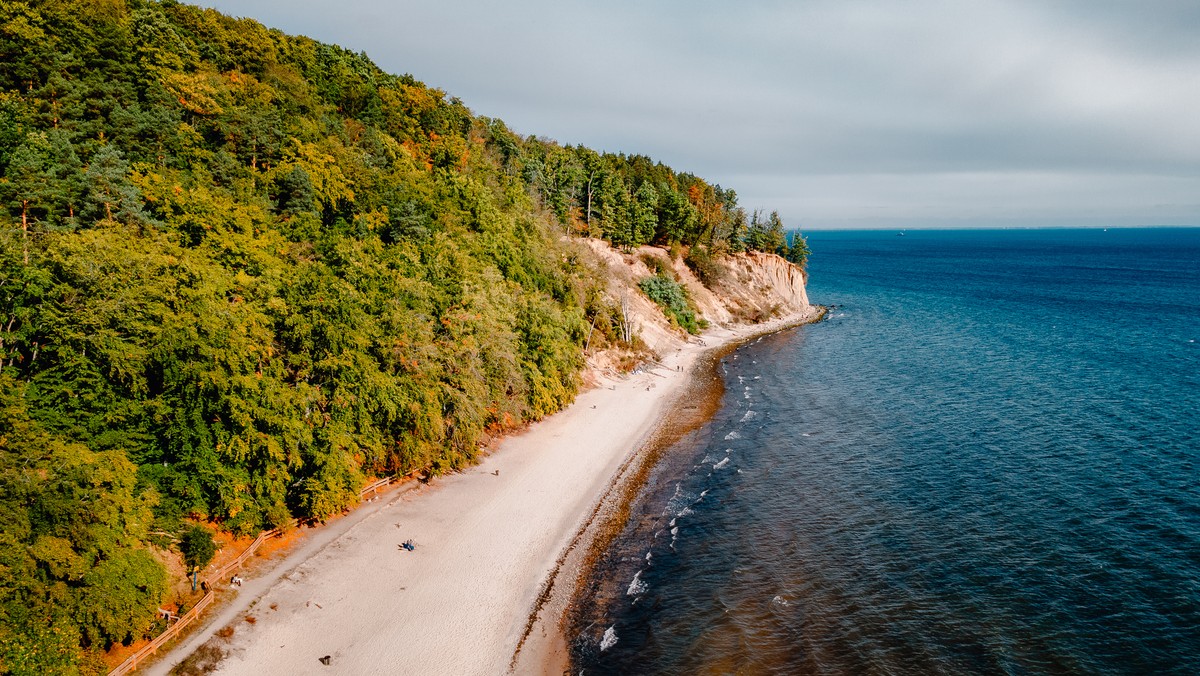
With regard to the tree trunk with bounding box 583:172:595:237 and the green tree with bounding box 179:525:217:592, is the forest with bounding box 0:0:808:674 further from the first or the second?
the tree trunk with bounding box 583:172:595:237

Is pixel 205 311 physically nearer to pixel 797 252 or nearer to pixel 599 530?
pixel 599 530

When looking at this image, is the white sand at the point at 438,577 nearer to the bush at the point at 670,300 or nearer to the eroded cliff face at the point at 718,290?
the eroded cliff face at the point at 718,290

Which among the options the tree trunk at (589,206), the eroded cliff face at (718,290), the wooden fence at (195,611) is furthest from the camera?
the tree trunk at (589,206)

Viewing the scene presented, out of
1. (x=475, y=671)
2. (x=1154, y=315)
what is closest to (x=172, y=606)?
(x=475, y=671)

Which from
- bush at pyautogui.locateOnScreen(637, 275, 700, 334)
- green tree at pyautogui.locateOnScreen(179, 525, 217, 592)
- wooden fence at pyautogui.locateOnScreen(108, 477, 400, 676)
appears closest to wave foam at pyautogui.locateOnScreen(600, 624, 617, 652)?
wooden fence at pyautogui.locateOnScreen(108, 477, 400, 676)

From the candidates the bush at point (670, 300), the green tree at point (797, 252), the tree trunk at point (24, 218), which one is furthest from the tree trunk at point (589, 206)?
the tree trunk at point (24, 218)

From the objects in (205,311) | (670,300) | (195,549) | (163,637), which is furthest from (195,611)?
(670,300)
